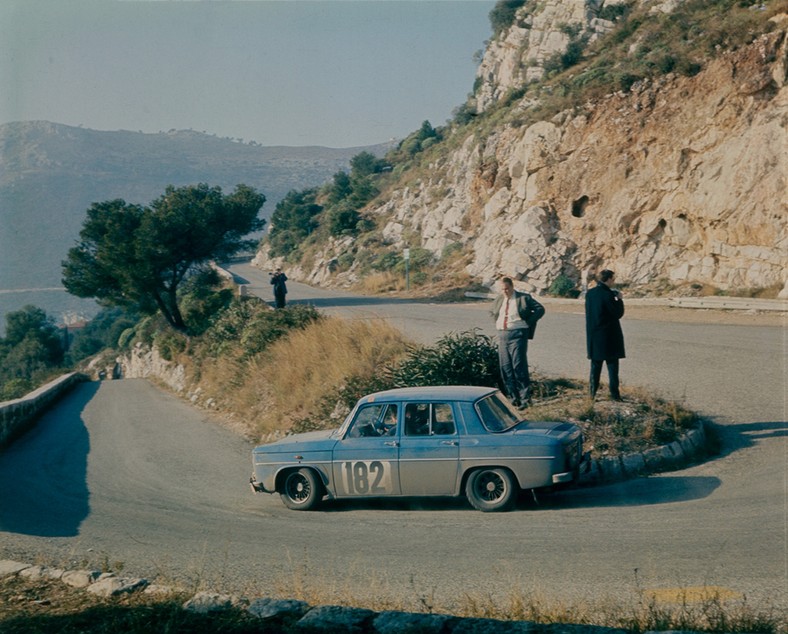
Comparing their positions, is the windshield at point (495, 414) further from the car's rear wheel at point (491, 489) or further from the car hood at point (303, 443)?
the car hood at point (303, 443)

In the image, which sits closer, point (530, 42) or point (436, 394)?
point (436, 394)

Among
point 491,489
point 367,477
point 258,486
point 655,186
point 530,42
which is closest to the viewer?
point 491,489

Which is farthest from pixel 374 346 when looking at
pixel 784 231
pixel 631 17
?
pixel 631 17

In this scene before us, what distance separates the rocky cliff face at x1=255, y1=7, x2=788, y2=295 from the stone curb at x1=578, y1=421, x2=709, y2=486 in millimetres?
17898

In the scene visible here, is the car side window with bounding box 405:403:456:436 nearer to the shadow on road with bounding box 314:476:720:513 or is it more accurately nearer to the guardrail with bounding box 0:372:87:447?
the shadow on road with bounding box 314:476:720:513

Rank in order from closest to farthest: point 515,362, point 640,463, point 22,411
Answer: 1. point 640,463
2. point 515,362
3. point 22,411

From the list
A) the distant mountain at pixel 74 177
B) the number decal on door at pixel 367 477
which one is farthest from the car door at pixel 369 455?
the distant mountain at pixel 74 177

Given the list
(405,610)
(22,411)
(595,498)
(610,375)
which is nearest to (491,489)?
(595,498)

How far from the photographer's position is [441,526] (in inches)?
378

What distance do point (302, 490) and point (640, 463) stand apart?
452 centimetres

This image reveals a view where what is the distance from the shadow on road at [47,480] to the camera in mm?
11547

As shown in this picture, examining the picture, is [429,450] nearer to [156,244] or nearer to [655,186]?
[655,186]

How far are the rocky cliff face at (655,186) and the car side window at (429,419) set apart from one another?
20.5m

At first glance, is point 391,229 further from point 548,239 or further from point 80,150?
point 80,150
